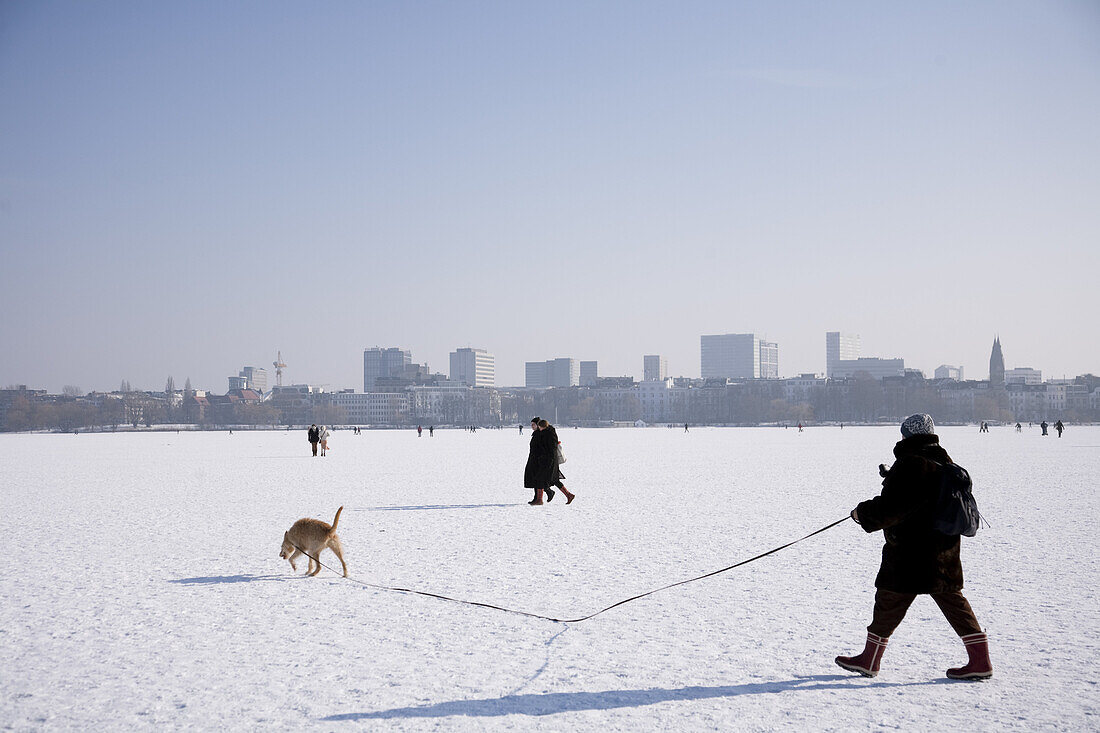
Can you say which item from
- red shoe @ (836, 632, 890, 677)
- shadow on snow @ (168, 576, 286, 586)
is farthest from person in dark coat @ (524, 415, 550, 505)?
red shoe @ (836, 632, 890, 677)

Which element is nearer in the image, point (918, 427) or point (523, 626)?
point (918, 427)

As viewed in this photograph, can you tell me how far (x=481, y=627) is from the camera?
697 centimetres

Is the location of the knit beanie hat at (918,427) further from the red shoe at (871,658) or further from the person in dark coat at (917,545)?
the red shoe at (871,658)

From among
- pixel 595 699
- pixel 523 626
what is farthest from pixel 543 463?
pixel 595 699

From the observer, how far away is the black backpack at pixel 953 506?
5195mm

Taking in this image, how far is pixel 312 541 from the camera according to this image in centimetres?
900

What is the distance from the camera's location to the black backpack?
17.0 ft

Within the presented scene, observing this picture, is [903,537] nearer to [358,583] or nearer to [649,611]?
[649,611]

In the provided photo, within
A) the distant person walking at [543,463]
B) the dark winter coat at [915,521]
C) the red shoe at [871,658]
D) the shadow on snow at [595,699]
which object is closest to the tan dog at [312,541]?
the shadow on snow at [595,699]

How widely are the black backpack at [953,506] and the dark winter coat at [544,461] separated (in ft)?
34.7

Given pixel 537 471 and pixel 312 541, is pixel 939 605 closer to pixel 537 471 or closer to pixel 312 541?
pixel 312 541

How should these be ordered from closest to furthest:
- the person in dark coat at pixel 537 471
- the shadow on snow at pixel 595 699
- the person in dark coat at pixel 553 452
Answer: the shadow on snow at pixel 595 699 → the person in dark coat at pixel 553 452 → the person in dark coat at pixel 537 471

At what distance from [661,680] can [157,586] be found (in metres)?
5.47

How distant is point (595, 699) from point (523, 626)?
1.79 m
